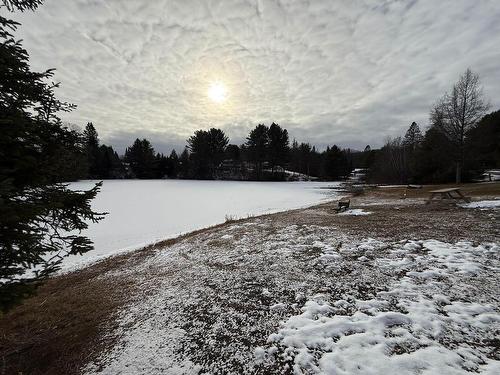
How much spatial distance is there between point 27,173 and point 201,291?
3.49 m

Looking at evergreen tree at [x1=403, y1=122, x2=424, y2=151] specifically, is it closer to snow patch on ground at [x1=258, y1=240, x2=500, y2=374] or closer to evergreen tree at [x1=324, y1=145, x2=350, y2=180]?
evergreen tree at [x1=324, y1=145, x2=350, y2=180]

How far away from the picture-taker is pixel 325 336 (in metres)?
3.38

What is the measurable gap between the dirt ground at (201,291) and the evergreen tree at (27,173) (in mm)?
1258

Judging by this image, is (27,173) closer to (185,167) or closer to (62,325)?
(62,325)

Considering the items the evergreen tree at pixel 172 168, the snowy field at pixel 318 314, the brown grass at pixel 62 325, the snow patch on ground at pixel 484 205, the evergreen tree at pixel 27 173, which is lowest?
the brown grass at pixel 62 325

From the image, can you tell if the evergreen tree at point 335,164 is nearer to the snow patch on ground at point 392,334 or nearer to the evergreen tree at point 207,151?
the evergreen tree at point 207,151

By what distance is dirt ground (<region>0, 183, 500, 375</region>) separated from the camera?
3422mm

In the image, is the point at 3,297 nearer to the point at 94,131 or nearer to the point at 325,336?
the point at 325,336

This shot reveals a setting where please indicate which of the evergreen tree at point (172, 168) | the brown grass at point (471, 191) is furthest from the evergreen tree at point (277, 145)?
the brown grass at point (471, 191)

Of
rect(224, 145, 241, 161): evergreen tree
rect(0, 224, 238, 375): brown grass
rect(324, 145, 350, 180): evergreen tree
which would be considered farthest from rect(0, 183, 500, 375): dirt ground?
rect(224, 145, 241, 161): evergreen tree

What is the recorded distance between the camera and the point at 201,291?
16.6ft

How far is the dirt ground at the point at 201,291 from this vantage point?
3422 mm

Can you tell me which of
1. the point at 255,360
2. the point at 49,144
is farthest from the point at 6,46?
the point at 255,360

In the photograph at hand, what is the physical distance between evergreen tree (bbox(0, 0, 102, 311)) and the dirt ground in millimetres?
1258
